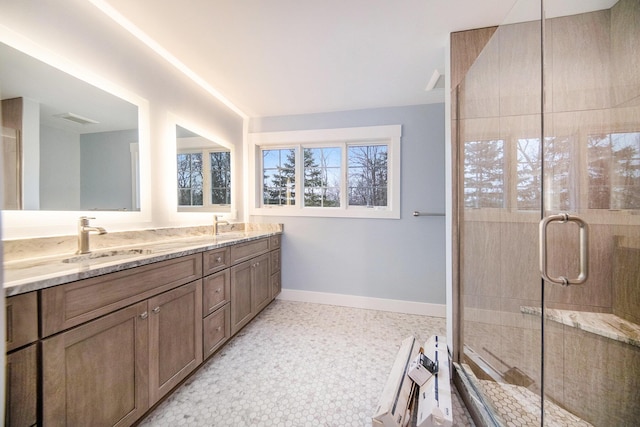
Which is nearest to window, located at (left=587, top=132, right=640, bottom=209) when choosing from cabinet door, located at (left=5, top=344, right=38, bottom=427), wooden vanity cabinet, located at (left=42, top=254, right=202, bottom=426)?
wooden vanity cabinet, located at (left=42, top=254, right=202, bottom=426)

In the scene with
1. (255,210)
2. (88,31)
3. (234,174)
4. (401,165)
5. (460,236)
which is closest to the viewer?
(88,31)

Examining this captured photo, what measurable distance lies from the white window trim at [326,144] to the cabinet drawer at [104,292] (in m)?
1.60

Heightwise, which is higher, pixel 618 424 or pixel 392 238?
pixel 392 238

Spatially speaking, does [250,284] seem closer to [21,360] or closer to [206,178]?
[206,178]

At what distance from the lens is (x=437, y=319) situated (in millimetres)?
2457

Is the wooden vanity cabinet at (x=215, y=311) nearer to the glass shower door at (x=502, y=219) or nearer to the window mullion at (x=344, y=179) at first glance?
the window mullion at (x=344, y=179)

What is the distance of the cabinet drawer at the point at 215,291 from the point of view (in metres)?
1.61

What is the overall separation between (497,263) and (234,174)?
8.71 feet

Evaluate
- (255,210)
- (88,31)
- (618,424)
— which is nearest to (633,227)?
(618,424)

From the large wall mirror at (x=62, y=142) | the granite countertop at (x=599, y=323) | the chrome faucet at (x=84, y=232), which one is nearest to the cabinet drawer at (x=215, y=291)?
the chrome faucet at (x=84, y=232)

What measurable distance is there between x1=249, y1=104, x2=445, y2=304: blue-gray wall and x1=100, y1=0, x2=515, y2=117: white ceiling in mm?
396

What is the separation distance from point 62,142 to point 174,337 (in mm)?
1239

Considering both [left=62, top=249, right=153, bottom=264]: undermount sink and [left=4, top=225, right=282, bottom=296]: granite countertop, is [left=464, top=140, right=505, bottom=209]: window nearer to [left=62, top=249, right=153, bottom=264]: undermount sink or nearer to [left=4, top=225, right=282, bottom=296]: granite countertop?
[left=4, top=225, right=282, bottom=296]: granite countertop

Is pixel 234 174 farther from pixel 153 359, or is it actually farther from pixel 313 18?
pixel 153 359
